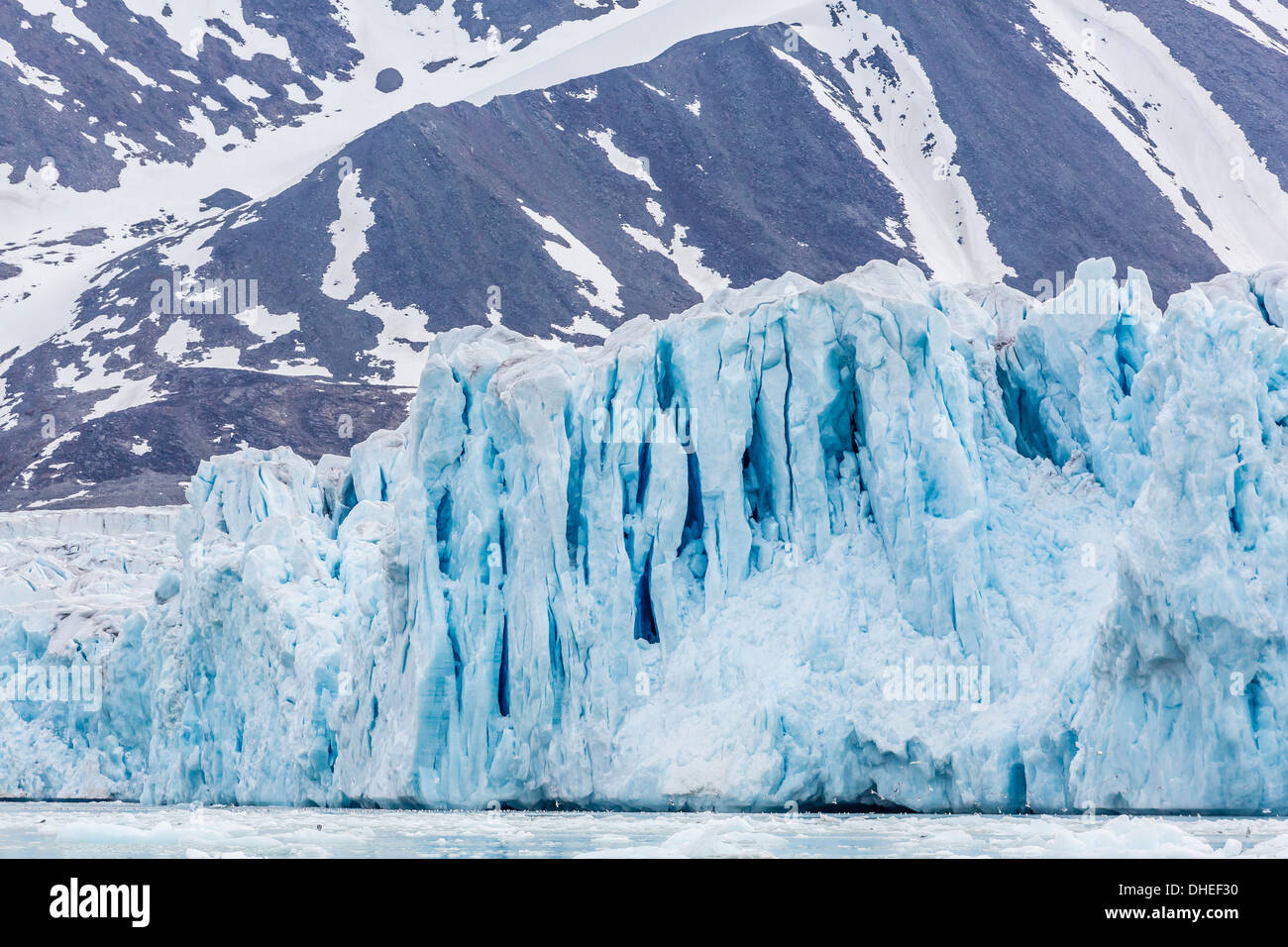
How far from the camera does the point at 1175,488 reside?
17000mm

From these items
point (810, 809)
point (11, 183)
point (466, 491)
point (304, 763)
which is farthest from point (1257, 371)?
point (11, 183)

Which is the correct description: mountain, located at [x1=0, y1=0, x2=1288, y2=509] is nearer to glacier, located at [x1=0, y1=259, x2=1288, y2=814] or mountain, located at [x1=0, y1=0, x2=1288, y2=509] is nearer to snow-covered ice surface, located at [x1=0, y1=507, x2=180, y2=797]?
snow-covered ice surface, located at [x1=0, y1=507, x2=180, y2=797]

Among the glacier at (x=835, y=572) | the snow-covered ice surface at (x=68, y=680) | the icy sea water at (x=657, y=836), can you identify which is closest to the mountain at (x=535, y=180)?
the snow-covered ice surface at (x=68, y=680)

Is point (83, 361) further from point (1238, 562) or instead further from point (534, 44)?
point (1238, 562)

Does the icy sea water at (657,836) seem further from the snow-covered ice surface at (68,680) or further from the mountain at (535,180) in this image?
the mountain at (535,180)

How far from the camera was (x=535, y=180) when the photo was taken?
108688 millimetres

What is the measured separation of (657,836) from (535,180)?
95695 mm

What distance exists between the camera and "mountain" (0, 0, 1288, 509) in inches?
3558

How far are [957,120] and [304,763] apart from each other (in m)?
98.0

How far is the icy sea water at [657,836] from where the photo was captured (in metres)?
13.2

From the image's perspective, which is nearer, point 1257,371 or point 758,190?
point 1257,371

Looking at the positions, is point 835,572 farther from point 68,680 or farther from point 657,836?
point 68,680

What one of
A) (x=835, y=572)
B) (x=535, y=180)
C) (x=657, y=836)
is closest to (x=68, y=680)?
(x=835, y=572)

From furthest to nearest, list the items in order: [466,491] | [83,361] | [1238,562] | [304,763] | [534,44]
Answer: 1. [534,44]
2. [83,361]
3. [304,763]
4. [466,491]
5. [1238,562]
